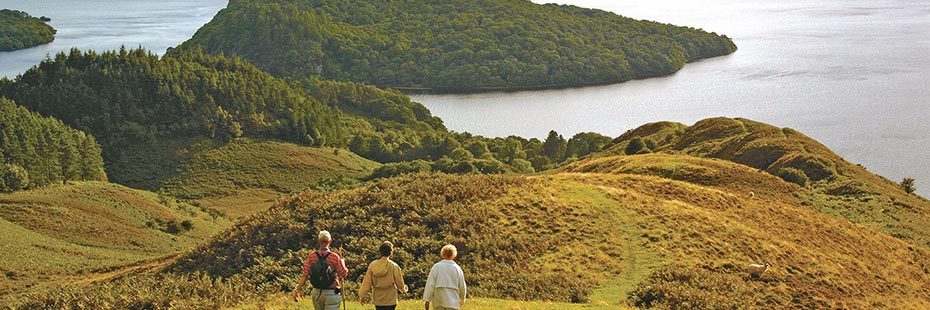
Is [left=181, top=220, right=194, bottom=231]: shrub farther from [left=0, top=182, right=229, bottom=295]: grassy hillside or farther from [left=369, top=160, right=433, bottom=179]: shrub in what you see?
[left=369, top=160, right=433, bottom=179]: shrub

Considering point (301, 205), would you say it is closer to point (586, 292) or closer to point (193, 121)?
point (586, 292)

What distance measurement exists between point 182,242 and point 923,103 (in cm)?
15679

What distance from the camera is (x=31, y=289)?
176 ft

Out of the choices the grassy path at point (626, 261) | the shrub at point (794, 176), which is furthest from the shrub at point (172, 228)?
the grassy path at point (626, 261)

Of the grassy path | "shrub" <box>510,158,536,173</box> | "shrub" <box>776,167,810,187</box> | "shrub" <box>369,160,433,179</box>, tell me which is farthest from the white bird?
"shrub" <box>510,158,536,173</box>

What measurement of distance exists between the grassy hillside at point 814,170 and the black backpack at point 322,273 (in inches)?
1730

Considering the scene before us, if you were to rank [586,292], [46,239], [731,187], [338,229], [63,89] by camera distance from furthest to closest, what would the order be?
[63,89] < [46,239] < [731,187] < [338,229] < [586,292]

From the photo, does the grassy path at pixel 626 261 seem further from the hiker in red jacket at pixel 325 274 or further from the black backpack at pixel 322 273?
the black backpack at pixel 322 273

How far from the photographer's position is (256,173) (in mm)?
140625

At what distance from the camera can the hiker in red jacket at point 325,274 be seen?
63.7 feet

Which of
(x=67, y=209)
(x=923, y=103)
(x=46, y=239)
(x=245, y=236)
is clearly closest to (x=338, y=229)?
(x=245, y=236)

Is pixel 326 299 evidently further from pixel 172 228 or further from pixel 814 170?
pixel 172 228

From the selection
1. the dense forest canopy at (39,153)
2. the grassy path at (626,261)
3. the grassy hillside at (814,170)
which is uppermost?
the grassy path at (626,261)

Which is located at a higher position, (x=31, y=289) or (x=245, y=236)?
(x=245, y=236)
